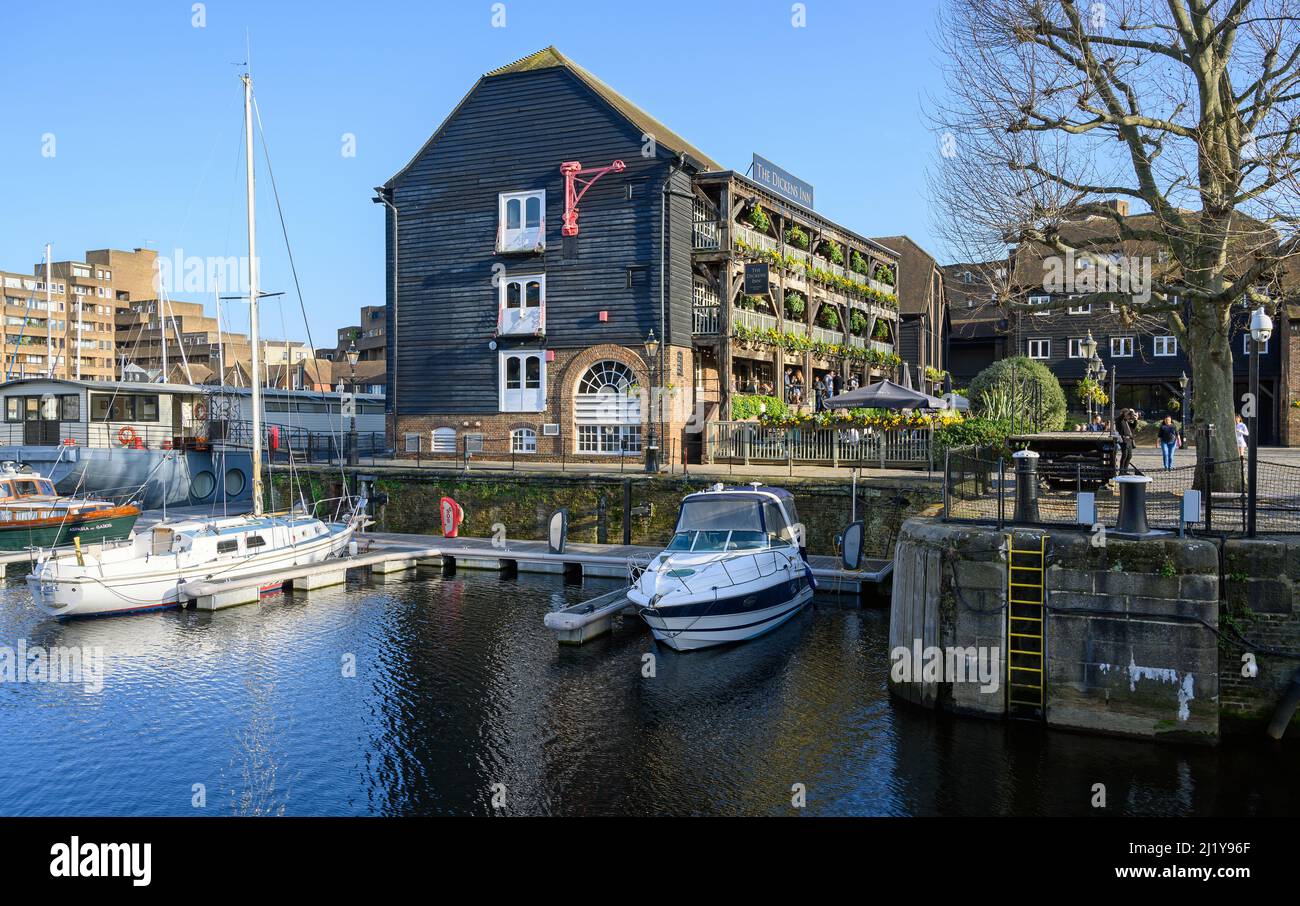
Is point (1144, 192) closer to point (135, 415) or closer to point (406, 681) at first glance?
point (406, 681)

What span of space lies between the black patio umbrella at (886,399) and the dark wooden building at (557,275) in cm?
668

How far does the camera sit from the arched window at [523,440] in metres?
33.2

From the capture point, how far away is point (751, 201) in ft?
114

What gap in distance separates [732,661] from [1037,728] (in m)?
5.60

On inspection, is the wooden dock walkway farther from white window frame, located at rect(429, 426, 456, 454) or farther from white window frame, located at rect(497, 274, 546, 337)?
white window frame, located at rect(497, 274, 546, 337)

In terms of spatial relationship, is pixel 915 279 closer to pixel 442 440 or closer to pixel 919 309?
pixel 919 309

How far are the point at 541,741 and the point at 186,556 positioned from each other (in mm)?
12833

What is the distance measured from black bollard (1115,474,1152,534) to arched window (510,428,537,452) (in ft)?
74.1

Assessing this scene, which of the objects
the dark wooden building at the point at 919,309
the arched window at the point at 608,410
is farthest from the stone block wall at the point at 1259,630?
the dark wooden building at the point at 919,309

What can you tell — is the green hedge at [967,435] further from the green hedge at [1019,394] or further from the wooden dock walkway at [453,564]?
the wooden dock walkway at [453,564]

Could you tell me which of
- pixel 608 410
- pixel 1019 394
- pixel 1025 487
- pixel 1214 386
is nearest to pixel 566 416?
pixel 608 410

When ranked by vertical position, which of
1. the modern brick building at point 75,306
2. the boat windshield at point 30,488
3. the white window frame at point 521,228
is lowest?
the boat windshield at point 30,488

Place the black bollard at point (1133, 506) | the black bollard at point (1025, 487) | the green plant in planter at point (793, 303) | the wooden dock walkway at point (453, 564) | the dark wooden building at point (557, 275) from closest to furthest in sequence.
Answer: the black bollard at point (1133, 506) → the black bollard at point (1025, 487) → the wooden dock walkway at point (453, 564) → the dark wooden building at point (557, 275) → the green plant in planter at point (793, 303)
